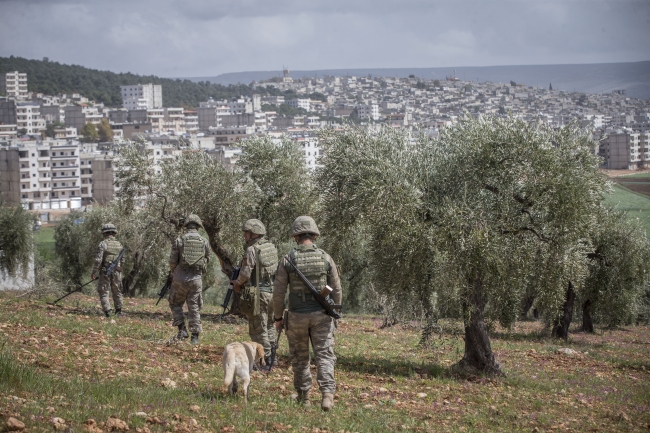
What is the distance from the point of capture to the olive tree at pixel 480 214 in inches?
566

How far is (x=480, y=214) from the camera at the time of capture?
1455 centimetres

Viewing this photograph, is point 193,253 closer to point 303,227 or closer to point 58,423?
point 303,227

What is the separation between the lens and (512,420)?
11.0 metres

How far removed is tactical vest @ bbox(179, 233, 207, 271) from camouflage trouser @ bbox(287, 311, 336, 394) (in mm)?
4845

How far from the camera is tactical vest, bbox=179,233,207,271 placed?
14836 millimetres

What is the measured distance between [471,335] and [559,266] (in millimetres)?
2284

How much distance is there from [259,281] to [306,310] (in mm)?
2522

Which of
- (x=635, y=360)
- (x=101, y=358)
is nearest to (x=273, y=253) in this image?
(x=101, y=358)

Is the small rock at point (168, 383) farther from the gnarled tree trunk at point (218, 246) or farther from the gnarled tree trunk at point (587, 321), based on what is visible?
the gnarled tree trunk at point (587, 321)

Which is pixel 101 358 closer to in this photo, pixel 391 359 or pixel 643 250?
pixel 391 359

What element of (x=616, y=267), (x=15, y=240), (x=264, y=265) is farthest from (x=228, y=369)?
(x=15, y=240)

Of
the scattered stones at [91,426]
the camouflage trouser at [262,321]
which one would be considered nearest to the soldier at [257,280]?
the camouflage trouser at [262,321]

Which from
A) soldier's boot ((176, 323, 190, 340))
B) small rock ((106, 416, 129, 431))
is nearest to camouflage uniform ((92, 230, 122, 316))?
soldier's boot ((176, 323, 190, 340))

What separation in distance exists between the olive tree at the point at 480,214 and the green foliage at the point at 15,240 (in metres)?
26.7
